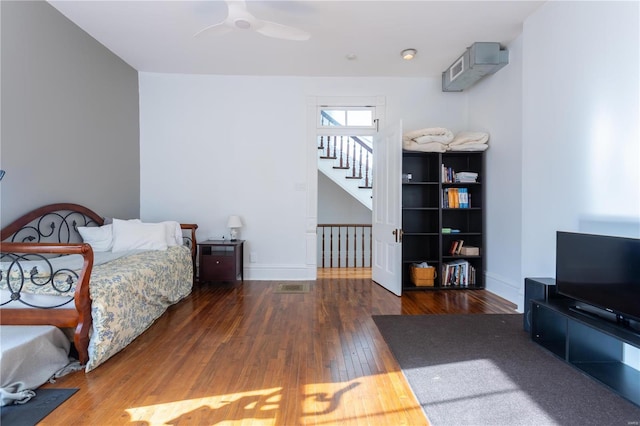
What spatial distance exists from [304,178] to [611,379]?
12.0 ft

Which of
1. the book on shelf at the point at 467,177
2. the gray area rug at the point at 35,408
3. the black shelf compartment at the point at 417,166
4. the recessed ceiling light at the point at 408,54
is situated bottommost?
the gray area rug at the point at 35,408

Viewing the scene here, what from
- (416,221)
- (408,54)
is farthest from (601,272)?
(408,54)

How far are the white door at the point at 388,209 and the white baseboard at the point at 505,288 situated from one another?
126 centimetres

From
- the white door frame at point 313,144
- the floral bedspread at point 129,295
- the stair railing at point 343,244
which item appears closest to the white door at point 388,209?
the white door frame at point 313,144

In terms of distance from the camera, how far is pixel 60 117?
119 inches

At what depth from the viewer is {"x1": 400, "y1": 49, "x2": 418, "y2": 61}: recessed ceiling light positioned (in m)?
3.68

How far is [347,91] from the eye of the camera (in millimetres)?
4492

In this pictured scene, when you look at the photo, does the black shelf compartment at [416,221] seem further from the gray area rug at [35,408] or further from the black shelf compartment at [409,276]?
the gray area rug at [35,408]

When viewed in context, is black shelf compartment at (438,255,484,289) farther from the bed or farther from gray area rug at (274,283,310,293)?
the bed

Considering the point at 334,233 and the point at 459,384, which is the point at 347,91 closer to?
the point at 334,233

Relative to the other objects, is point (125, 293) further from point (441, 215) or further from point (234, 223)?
point (441, 215)

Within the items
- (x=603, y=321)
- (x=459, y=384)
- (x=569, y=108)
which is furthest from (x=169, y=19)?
(x=603, y=321)

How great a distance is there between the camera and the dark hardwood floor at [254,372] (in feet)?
5.27

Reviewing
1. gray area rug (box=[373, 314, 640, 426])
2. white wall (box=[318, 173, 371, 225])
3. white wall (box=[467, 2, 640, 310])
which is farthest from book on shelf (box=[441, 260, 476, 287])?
white wall (box=[318, 173, 371, 225])
